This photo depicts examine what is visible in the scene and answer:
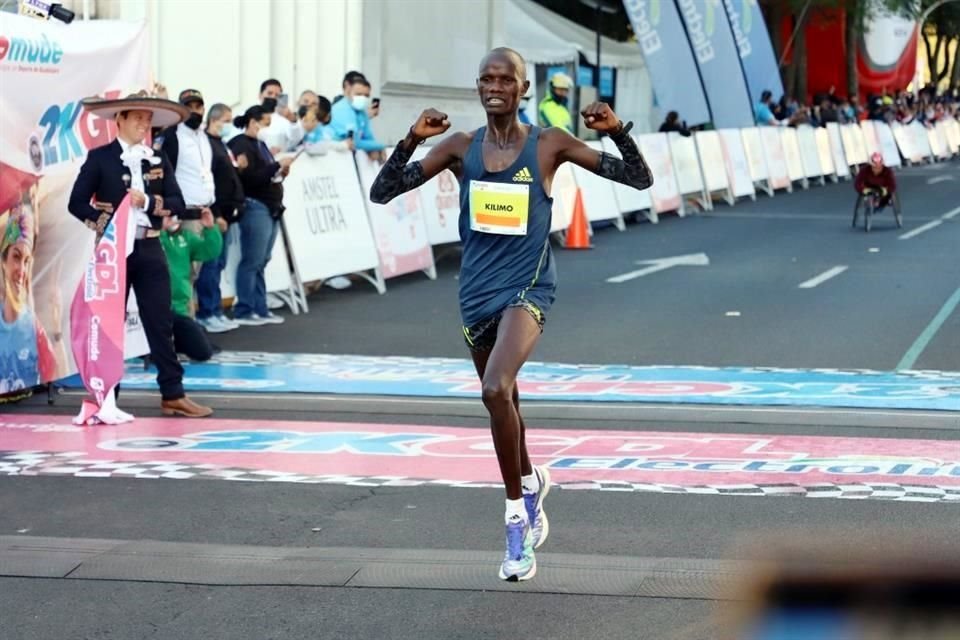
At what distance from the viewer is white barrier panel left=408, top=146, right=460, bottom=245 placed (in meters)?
18.0

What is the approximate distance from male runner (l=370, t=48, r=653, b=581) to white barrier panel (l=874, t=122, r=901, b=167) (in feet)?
130

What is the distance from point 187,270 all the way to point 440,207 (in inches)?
275

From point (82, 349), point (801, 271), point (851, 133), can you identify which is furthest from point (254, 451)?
point (851, 133)

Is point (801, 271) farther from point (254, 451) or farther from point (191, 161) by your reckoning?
point (254, 451)

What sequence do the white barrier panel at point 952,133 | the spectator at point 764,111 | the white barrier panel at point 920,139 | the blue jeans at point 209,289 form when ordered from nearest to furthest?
1. the blue jeans at point 209,289
2. the spectator at point 764,111
3. the white barrier panel at point 920,139
4. the white barrier panel at point 952,133

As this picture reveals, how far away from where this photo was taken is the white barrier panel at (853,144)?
40.2m

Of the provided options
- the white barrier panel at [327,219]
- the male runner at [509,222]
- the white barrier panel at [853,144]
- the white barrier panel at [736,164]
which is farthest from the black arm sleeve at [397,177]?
the white barrier panel at [853,144]

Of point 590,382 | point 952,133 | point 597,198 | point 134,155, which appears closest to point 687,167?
point 597,198

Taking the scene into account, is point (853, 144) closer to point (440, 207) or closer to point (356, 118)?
point (440, 207)

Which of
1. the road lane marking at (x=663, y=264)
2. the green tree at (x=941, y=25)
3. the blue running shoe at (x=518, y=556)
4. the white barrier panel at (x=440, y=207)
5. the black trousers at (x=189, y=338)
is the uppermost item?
the green tree at (x=941, y=25)

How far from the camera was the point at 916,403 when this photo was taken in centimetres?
979

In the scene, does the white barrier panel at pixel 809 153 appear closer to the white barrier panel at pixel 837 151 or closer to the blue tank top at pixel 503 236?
the white barrier panel at pixel 837 151

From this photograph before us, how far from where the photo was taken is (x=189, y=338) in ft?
36.4

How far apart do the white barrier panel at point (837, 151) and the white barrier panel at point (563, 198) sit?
58.7ft
